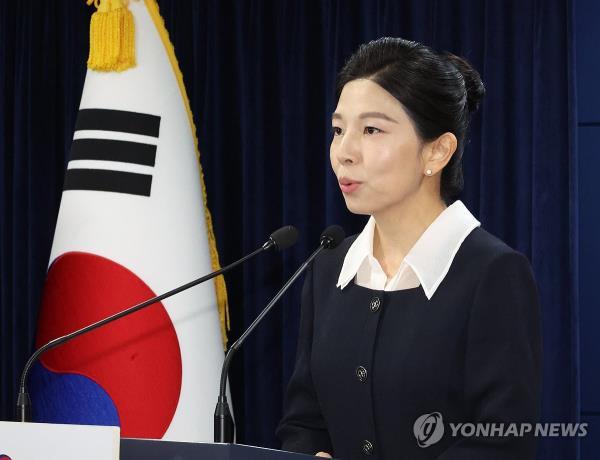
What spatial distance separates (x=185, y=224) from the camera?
2.73 meters

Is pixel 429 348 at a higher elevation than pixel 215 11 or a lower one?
lower

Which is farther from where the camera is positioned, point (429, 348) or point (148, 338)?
point (148, 338)

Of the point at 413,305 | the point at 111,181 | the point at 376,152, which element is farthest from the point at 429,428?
the point at 111,181

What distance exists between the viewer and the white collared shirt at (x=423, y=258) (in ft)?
5.32

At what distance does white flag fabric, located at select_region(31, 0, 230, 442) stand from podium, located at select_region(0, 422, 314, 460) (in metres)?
1.37

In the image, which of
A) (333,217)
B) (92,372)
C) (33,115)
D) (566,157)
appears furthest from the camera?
(33,115)

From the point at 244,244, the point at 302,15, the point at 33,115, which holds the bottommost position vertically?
the point at 244,244

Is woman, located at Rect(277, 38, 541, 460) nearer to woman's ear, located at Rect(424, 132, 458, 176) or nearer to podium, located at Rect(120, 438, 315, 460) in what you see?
woman's ear, located at Rect(424, 132, 458, 176)

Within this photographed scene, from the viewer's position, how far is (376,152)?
1607 millimetres

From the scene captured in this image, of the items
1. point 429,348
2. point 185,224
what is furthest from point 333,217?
point 429,348

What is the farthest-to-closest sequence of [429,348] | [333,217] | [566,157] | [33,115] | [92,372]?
1. [33,115]
2. [333,217]
3. [566,157]
4. [92,372]
5. [429,348]

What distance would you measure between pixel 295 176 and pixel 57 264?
0.93m

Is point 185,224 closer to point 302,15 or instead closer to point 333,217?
point 333,217

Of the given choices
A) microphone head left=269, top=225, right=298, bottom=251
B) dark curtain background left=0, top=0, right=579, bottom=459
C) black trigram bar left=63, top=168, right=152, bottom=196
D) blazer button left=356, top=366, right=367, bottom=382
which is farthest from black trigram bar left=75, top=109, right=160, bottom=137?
blazer button left=356, top=366, right=367, bottom=382
